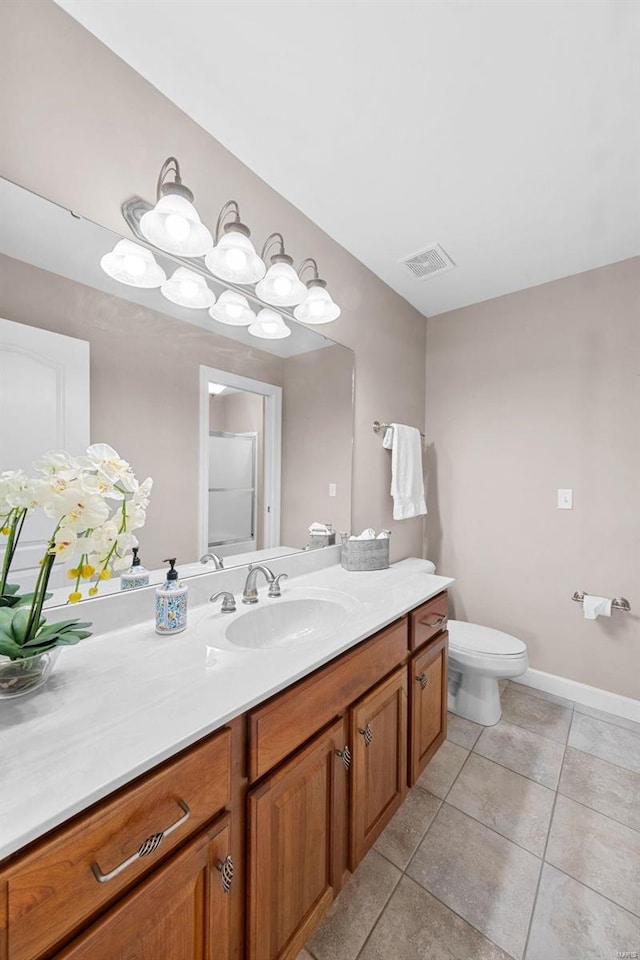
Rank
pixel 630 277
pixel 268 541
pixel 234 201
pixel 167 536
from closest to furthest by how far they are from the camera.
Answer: pixel 167 536 → pixel 234 201 → pixel 268 541 → pixel 630 277

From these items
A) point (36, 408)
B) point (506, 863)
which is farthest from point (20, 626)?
point (506, 863)

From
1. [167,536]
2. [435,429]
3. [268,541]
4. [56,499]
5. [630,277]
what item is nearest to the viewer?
[56,499]

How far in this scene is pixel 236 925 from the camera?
30.7 inches

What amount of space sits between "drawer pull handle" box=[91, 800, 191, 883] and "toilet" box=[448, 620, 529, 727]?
61.3 inches

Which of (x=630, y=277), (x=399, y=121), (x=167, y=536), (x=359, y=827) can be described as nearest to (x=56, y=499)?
(x=167, y=536)

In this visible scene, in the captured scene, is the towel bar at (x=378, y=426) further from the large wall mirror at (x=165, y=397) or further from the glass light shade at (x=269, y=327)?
the glass light shade at (x=269, y=327)

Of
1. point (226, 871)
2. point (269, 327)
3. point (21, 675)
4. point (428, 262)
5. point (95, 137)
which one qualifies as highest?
point (428, 262)

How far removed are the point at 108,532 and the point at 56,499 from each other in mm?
111

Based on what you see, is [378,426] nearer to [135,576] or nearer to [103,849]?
[135,576]

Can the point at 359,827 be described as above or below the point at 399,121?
below

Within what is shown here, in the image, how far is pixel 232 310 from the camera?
1.41 metres

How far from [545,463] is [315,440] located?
141 cm

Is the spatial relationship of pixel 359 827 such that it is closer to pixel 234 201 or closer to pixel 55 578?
pixel 55 578

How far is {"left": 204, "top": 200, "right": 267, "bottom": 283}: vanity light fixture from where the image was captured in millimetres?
1251
